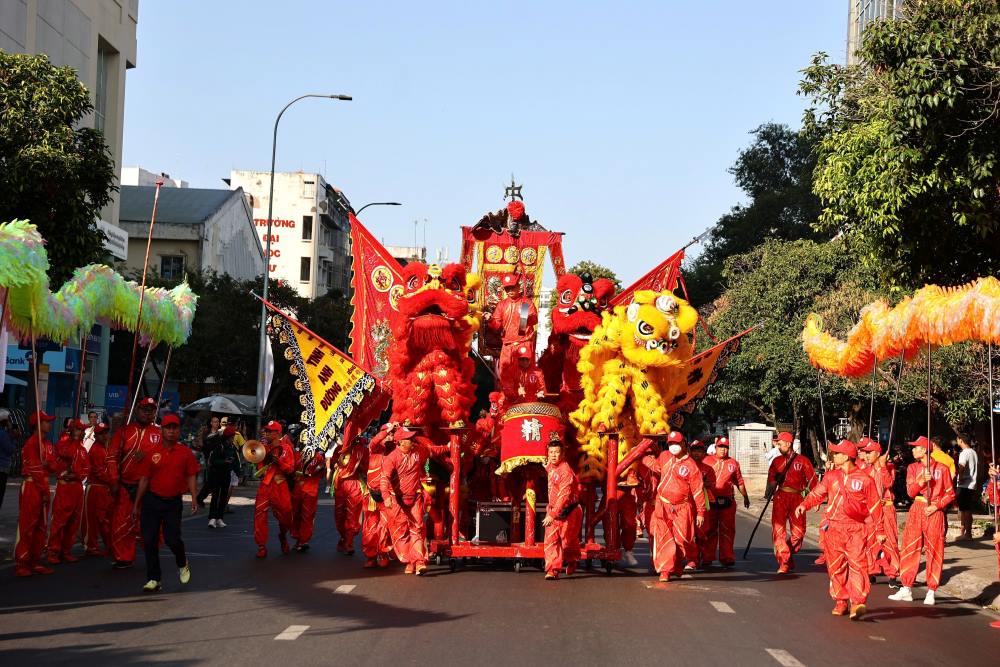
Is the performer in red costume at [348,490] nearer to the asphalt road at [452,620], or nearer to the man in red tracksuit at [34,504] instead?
the asphalt road at [452,620]

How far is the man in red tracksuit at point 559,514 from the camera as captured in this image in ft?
45.4

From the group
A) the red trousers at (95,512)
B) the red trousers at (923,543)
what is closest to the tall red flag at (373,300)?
the red trousers at (95,512)

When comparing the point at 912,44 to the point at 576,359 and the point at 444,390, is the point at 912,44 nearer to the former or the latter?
the point at 576,359

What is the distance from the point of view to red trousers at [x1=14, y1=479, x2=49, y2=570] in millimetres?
13492

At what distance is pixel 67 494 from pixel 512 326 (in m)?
5.58

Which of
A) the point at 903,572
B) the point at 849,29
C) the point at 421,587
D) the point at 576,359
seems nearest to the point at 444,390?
the point at 576,359

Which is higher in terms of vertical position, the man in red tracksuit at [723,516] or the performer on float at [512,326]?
the performer on float at [512,326]

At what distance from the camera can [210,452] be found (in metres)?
21.1

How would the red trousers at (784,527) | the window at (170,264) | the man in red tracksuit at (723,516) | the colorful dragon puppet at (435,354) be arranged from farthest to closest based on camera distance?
the window at (170,264) < the man in red tracksuit at (723,516) < the red trousers at (784,527) < the colorful dragon puppet at (435,354)

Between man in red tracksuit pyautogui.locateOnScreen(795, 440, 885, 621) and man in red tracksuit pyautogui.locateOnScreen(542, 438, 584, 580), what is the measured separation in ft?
9.51

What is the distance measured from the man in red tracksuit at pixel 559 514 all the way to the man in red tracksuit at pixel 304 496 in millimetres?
3820

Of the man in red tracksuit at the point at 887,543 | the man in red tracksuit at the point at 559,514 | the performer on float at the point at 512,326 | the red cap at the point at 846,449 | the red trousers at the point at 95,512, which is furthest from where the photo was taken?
the performer on float at the point at 512,326

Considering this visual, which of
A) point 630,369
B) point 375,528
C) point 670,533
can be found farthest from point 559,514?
point 375,528

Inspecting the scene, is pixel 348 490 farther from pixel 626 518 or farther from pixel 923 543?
pixel 923 543
